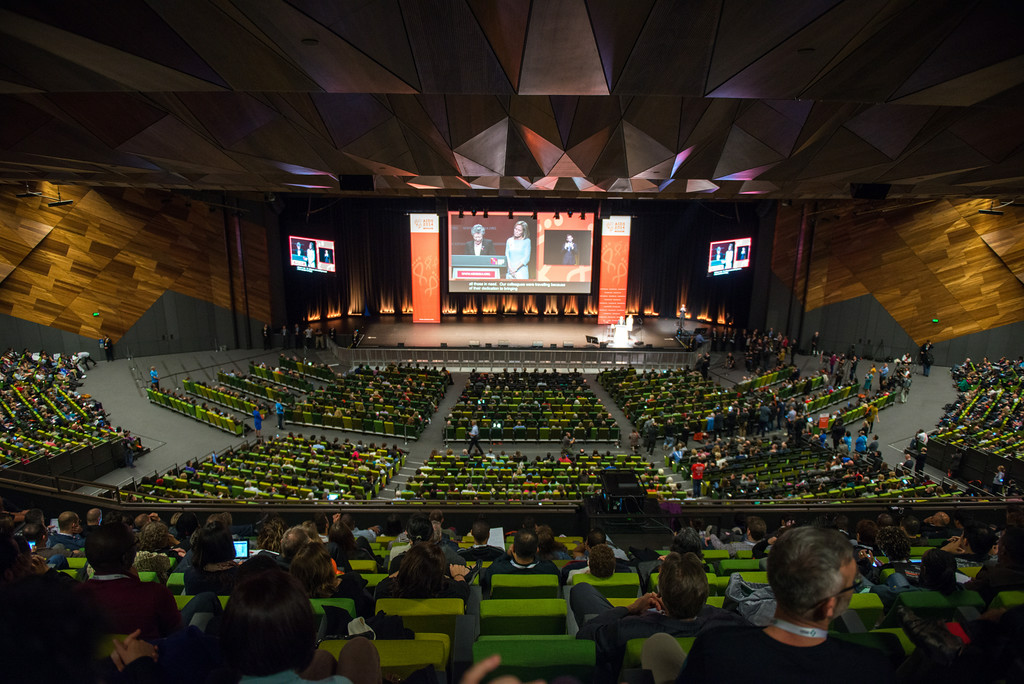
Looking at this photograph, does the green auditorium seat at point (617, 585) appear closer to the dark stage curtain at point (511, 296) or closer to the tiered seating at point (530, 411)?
the tiered seating at point (530, 411)

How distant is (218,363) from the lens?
77.2 feet

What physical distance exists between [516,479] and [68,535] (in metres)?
8.07

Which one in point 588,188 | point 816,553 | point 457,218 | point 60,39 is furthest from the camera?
point 457,218

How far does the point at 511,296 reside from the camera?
34688 millimetres

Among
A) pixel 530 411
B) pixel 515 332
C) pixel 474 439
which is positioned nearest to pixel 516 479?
pixel 474 439

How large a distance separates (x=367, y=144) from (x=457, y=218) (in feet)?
64.1

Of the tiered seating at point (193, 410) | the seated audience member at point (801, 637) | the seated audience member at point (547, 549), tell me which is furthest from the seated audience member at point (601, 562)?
the tiered seating at point (193, 410)

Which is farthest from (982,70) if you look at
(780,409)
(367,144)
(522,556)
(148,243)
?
(148,243)

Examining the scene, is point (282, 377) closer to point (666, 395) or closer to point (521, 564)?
point (666, 395)

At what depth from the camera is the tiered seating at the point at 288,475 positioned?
Result: 1080cm

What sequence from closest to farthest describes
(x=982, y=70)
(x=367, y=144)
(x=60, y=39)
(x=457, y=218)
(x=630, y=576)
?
(x=630, y=576)
(x=60, y=39)
(x=982, y=70)
(x=367, y=144)
(x=457, y=218)

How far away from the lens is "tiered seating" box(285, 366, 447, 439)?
55.1 ft

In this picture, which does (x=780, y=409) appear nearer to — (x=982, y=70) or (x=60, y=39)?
(x=982, y=70)

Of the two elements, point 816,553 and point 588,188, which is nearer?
point 816,553
